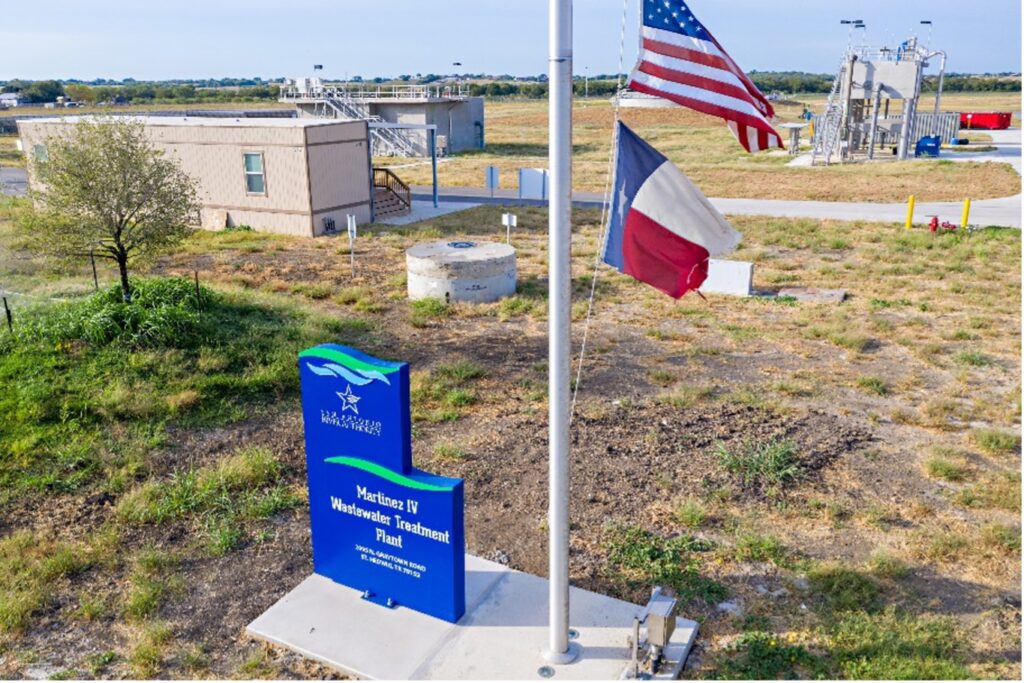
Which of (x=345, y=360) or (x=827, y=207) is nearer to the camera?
(x=345, y=360)

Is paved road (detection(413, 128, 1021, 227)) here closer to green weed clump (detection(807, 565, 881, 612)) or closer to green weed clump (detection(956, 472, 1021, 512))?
green weed clump (detection(956, 472, 1021, 512))

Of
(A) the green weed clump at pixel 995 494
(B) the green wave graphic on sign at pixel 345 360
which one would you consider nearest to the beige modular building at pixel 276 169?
(B) the green wave graphic on sign at pixel 345 360

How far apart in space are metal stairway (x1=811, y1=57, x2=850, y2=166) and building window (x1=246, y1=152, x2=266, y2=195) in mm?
27373

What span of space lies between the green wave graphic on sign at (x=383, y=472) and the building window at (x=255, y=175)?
19.6 metres

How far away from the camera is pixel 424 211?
29.3 meters

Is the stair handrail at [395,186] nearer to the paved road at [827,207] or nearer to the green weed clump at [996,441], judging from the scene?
the paved road at [827,207]

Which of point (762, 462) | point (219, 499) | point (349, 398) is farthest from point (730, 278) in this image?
point (349, 398)

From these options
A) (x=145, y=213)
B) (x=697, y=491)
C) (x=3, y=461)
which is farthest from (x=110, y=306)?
(x=697, y=491)

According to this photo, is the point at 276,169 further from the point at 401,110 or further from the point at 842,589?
the point at 401,110

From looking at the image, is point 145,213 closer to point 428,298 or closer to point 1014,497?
point 428,298

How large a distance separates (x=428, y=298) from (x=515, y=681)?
11264 mm

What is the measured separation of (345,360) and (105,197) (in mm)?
9544

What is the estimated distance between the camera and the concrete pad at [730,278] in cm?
1727

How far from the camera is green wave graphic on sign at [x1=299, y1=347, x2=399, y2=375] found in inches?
246
